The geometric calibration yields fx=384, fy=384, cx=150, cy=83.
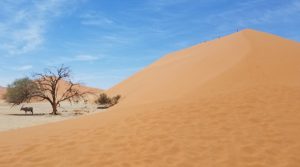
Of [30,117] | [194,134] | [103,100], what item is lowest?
[194,134]

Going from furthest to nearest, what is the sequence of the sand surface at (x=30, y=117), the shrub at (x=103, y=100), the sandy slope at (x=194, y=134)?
the shrub at (x=103, y=100), the sand surface at (x=30, y=117), the sandy slope at (x=194, y=134)

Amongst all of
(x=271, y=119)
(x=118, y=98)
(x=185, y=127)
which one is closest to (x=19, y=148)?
(x=185, y=127)

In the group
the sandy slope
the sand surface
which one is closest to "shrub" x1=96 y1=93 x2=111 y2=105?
the sand surface

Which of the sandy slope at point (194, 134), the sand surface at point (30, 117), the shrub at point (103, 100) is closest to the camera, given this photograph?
the sandy slope at point (194, 134)

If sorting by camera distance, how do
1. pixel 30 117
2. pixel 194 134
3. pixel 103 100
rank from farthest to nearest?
pixel 103 100
pixel 30 117
pixel 194 134

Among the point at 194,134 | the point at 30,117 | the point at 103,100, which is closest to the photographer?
the point at 194,134

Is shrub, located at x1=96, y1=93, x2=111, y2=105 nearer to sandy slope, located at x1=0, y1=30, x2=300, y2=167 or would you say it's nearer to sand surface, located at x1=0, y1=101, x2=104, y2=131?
sand surface, located at x1=0, y1=101, x2=104, y2=131

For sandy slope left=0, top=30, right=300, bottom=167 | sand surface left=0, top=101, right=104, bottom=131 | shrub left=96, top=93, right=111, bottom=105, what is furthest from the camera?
shrub left=96, top=93, right=111, bottom=105

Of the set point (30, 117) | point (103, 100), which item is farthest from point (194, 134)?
point (103, 100)

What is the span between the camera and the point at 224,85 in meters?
20.5

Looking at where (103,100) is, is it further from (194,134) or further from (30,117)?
(194,134)

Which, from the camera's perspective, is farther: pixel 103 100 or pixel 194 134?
pixel 103 100

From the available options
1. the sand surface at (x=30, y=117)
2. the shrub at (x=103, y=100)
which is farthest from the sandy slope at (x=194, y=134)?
the shrub at (x=103, y=100)

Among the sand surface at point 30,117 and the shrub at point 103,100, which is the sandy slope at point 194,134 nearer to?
the sand surface at point 30,117
